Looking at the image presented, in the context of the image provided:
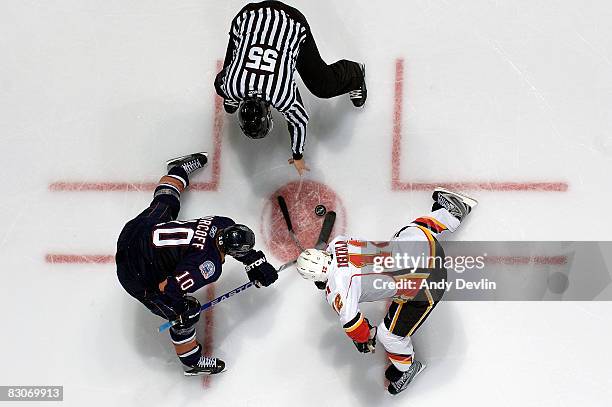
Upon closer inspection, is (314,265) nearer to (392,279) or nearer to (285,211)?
(392,279)

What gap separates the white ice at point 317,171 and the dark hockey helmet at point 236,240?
99 cm

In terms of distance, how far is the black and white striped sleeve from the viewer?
5.68m

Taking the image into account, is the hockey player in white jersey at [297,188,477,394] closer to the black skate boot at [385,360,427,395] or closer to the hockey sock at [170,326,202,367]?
the black skate boot at [385,360,427,395]

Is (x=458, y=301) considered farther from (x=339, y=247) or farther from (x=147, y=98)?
(x=147, y=98)

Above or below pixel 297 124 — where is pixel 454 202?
below

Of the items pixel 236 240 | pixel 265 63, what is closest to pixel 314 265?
pixel 236 240

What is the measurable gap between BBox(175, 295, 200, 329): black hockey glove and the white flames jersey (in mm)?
1128

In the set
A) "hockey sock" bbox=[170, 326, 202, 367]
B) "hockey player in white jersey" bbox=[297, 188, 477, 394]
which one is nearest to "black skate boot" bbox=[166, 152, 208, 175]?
"hockey sock" bbox=[170, 326, 202, 367]

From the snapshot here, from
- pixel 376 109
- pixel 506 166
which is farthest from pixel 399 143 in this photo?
pixel 506 166

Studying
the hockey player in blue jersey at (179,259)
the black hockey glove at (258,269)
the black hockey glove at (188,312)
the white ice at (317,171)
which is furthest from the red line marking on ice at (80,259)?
the black hockey glove at (258,269)

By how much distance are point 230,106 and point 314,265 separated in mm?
1670

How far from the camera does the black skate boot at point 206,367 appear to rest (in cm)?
609

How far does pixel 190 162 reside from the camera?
6.30 metres

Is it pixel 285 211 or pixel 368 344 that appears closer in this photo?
pixel 368 344
